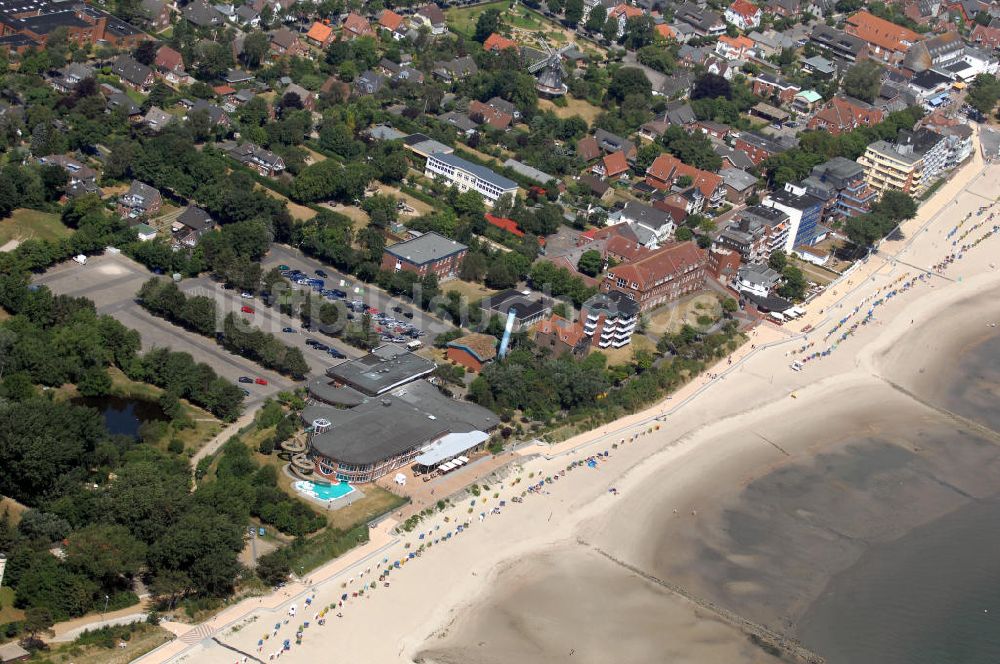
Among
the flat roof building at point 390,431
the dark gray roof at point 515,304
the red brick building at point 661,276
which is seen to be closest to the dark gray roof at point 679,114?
the red brick building at point 661,276

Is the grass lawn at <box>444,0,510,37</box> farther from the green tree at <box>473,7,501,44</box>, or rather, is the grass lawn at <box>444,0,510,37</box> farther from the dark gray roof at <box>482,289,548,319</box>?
the dark gray roof at <box>482,289,548,319</box>

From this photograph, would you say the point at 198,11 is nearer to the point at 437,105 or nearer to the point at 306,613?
the point at 437,105


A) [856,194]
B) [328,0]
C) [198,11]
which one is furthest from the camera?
[328,0]

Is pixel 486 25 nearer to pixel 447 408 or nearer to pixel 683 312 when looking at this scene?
pixel 683 312

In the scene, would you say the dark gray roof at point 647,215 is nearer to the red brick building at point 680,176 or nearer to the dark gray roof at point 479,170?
the red brick building at point 680,176

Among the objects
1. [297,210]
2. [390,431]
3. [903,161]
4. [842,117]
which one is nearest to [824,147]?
[903,161]

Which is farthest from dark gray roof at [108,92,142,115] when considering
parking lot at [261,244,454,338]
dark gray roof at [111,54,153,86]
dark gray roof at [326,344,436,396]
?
dark gray roof at [326,344,436,396]

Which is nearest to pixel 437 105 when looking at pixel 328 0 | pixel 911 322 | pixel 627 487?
pixel 328 0

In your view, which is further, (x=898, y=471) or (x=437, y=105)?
(x=437, y=105)
